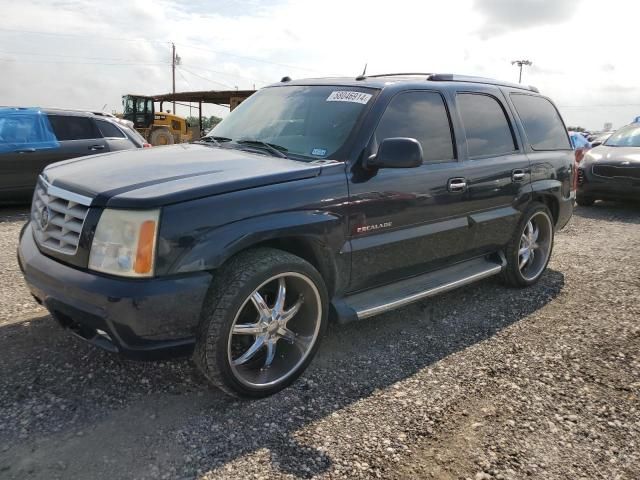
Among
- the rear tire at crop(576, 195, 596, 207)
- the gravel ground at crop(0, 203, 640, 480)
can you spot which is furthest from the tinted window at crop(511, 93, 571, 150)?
the rear tire at crop(576, 195, 596, 207)

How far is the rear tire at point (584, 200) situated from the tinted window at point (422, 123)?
24.1ft

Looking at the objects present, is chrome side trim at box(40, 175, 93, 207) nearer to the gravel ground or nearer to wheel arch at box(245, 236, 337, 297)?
wheel arch at box(245, 236, 337, 297)

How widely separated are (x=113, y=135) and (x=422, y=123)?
655cm

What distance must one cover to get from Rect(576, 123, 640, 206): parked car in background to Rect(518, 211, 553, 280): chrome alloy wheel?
17.2 feet

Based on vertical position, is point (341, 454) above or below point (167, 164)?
below

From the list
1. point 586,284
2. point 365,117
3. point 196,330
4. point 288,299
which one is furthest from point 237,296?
point 586,284

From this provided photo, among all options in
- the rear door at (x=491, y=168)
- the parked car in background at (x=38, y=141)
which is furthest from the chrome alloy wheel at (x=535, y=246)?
the parked car in background at (x=38, y=141)

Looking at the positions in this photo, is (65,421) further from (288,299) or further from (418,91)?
(418,91)

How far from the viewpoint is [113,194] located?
2.60m

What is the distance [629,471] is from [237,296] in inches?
82.0

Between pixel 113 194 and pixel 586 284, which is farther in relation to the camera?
pixel 586 284

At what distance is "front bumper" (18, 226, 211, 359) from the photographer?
2463 millimetres

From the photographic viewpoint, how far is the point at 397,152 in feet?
10.5

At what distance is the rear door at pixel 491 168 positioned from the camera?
414cm
